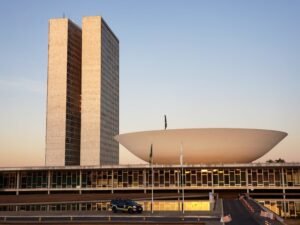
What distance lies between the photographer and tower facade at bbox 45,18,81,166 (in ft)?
384

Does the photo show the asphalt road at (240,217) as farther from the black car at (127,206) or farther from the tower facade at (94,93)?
the tower facade at (94,93)

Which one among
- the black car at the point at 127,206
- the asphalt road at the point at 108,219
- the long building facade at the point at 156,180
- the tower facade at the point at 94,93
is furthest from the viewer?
the tower facade at the point at 94,93

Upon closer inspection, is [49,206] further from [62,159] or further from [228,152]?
[62,159]

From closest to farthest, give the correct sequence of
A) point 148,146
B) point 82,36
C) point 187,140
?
point 187,140
point 148,146
point 82,36

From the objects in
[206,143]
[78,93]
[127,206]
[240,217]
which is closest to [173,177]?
[206,143]

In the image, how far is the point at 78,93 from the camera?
132 m

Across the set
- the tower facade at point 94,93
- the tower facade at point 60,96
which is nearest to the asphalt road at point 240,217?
the tower facade at point 60,96

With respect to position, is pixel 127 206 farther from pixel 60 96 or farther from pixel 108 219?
pixel 60 96

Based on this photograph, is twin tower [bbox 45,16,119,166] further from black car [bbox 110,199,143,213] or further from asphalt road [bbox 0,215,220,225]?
asphalt road [bbox 0,215,220,225]

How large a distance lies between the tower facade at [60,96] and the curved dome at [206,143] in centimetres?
5163

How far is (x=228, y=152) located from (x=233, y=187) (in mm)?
6800

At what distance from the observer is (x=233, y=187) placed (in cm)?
6881

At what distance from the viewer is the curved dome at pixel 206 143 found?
63.5 metres

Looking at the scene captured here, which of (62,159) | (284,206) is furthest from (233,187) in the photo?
(62,159)
